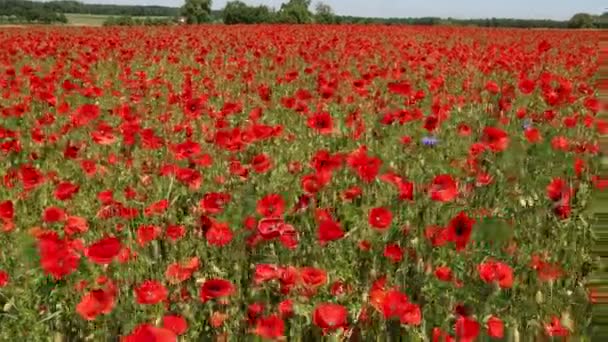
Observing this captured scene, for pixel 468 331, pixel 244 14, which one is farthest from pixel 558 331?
pixel 244 14

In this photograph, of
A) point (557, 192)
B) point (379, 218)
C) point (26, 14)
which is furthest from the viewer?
point (26, 14)

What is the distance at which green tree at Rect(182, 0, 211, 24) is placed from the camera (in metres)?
42.8

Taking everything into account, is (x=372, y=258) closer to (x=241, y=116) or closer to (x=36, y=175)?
(x=36, y=175)

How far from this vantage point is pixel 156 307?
2500 mm

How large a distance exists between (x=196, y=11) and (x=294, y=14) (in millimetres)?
8463

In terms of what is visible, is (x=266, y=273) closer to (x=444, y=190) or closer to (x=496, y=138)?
(x=444, y=190)

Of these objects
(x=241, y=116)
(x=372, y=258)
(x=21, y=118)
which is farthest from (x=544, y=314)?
(x=21, y=118)

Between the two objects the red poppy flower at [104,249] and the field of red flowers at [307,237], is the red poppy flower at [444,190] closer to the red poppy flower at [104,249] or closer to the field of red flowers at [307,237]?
the field of red flowers at [307,237]

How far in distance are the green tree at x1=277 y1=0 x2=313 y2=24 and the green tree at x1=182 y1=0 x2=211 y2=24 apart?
6.64m

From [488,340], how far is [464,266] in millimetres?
1730

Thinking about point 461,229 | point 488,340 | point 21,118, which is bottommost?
point 21,118

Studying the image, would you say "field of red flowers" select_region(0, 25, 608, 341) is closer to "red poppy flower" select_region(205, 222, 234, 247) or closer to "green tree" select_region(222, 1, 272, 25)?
"red poppy flower" select_region(205, 222, 234, 247)

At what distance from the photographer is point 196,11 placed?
43.4 m

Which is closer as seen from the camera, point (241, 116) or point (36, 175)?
point (36, 175)
